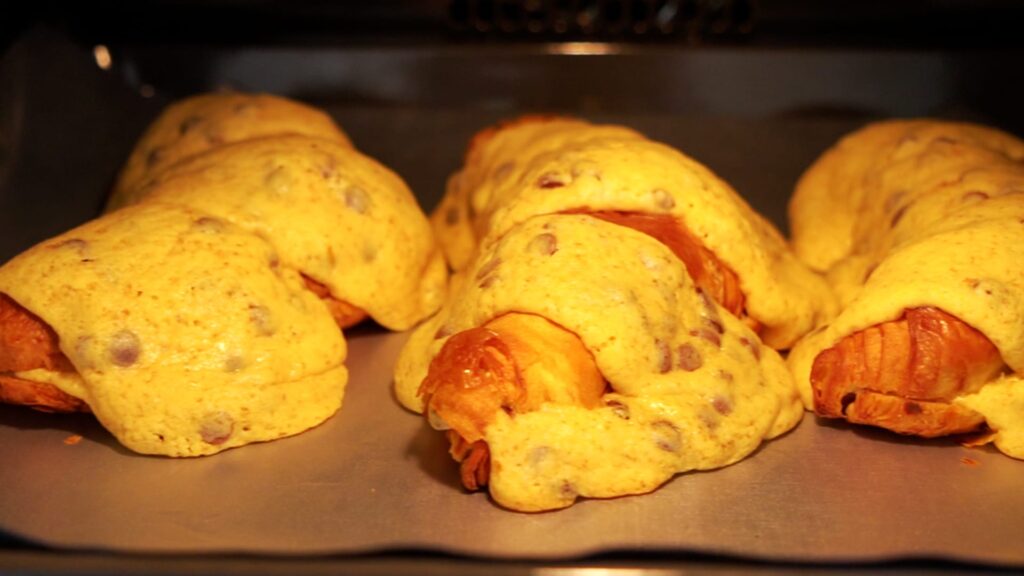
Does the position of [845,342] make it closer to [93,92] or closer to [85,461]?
[85,461]

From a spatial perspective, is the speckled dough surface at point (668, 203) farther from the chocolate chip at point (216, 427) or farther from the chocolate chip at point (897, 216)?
the chocolate chip at point (216, 427)

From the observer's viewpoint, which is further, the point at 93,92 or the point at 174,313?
the point at 93,92

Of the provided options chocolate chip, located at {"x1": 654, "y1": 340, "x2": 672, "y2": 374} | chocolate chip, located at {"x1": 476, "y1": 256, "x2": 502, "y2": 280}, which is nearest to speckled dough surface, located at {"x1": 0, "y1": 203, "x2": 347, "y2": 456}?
chocolate chip, located at {"x1": 476, "y1": 256, "x2": 502, "y2": 280}

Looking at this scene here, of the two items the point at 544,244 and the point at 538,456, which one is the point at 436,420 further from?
the point at 544,244

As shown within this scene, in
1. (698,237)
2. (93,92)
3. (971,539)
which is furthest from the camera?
(93,92)

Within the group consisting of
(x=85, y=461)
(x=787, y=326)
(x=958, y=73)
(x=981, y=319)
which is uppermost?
(x=958, y=73)

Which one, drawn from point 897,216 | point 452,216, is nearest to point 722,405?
point 897,216

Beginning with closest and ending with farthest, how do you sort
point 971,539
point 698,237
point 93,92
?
point 971,539 → point 698,237 → point 93,92

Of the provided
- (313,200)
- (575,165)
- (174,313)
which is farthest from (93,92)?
(575,165)
